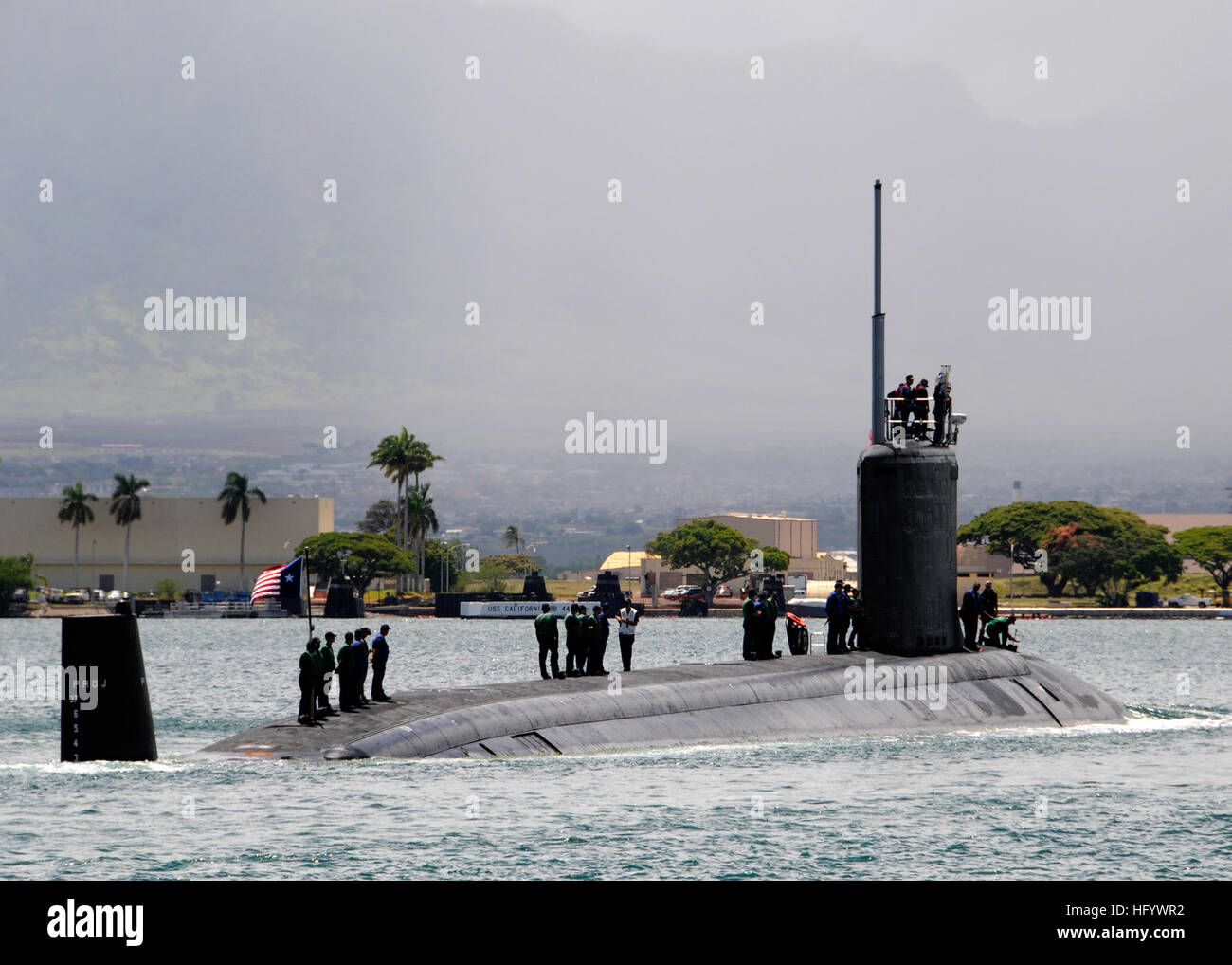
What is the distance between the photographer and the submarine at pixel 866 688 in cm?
2131

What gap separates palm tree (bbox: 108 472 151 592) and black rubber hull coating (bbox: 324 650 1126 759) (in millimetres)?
136894

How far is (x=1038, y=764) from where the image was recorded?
23.3m

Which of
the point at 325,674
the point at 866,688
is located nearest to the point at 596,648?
the point at 866,688

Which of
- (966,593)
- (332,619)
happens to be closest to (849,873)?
(966,593)

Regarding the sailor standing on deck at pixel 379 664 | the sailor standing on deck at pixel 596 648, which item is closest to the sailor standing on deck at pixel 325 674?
the sailor standing on deck at pixel 379 664

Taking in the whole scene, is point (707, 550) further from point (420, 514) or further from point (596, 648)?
point (596, 648)

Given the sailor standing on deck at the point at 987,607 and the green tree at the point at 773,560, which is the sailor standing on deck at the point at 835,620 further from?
the green tree at the point at 773,560

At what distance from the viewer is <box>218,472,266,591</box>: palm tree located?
505ft

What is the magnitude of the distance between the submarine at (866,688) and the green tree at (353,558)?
13479 cm

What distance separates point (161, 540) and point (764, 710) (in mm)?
144406
